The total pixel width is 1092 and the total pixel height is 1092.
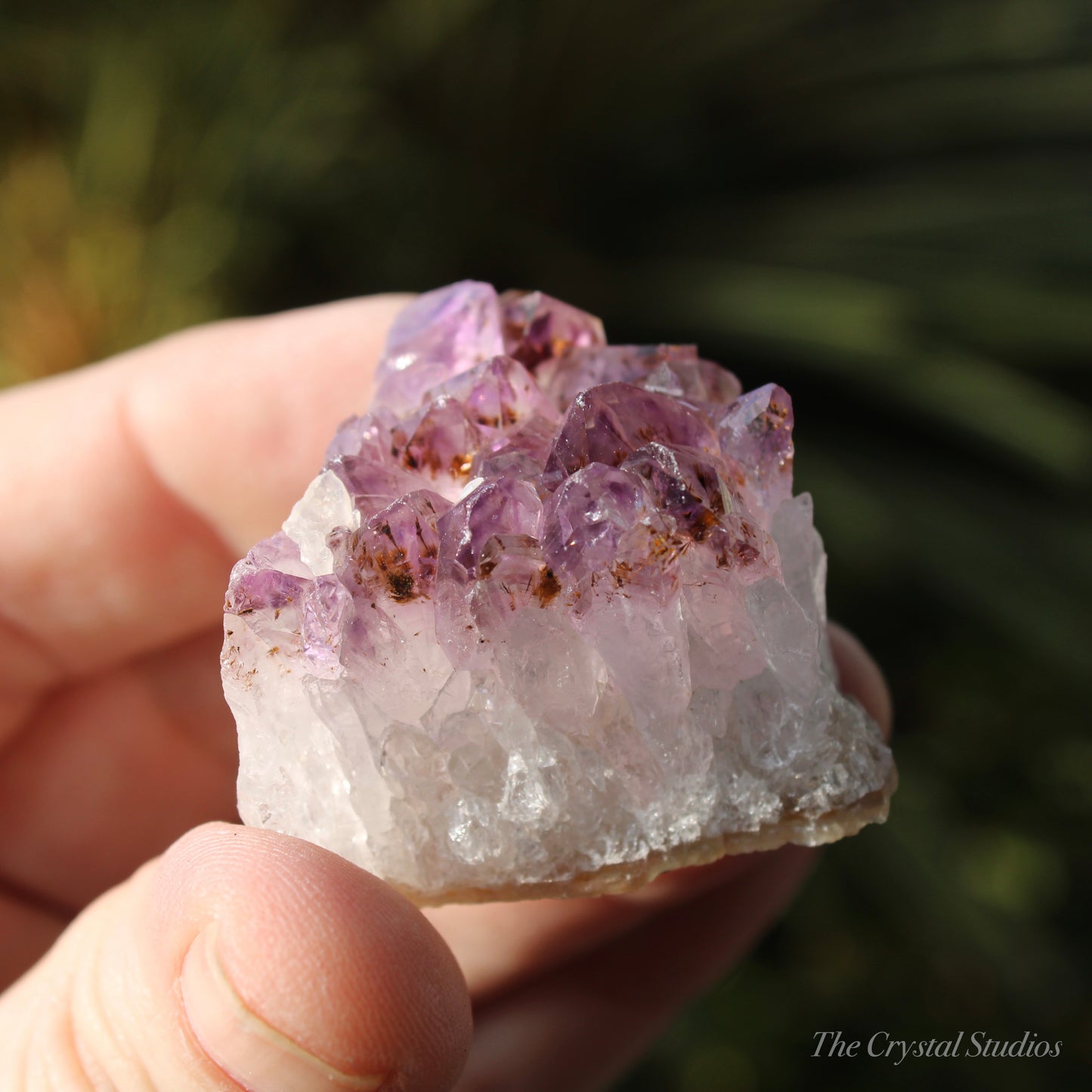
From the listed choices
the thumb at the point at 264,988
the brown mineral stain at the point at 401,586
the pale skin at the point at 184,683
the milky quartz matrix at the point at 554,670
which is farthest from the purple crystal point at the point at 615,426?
the pale skin at the point at 184,683

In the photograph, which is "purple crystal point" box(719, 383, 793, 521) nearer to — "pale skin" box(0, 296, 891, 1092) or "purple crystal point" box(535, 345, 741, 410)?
"purple crystal point" box(535, 345, 741, 410)

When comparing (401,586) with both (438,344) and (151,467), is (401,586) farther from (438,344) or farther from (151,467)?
(151,467)

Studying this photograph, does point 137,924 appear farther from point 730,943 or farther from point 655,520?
point 730,943

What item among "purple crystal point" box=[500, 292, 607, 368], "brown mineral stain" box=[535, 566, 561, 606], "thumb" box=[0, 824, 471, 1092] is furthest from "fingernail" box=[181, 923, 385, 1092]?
"purple crystal point" box=[500, 292, 607, 368]

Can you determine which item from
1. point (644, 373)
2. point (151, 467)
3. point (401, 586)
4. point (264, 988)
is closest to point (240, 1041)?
point (264, 988)

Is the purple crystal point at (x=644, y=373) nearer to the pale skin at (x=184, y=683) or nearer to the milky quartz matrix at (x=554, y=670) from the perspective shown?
the milky quartz matrix at (x=554, y=670)

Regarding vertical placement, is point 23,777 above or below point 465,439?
below

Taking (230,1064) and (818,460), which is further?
(818,460)

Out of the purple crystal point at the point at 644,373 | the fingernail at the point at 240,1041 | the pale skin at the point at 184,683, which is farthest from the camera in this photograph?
the pale skin at the point at 184,683

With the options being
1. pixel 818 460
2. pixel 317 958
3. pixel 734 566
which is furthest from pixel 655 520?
pixel 818 460
